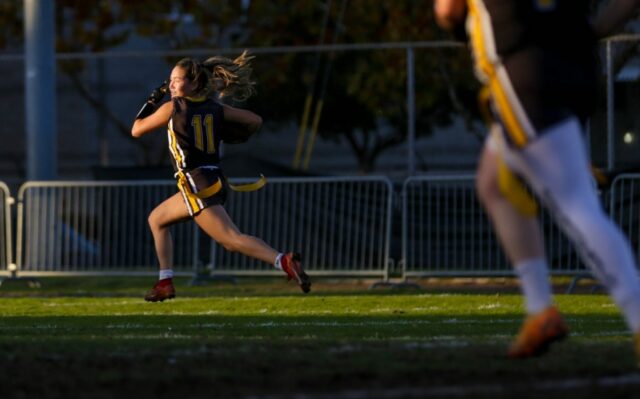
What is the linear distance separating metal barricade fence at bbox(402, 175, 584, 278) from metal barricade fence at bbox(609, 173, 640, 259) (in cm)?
142

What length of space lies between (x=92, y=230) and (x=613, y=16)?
475 inches

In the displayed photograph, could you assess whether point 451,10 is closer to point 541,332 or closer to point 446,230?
point 541,332

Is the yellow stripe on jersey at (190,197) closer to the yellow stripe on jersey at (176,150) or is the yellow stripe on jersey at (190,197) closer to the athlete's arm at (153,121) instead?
the yellow stripe on jersey at (176,150)

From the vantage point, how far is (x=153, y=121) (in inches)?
453

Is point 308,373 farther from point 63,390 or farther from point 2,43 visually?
point 2,43

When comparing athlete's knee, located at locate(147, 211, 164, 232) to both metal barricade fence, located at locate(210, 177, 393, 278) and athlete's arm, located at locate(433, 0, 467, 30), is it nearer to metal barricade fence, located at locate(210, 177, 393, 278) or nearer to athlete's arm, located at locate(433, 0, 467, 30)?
metal barricade fence, located at locate(210, 177, 393, 278)

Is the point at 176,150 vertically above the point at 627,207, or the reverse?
the point at 176,150

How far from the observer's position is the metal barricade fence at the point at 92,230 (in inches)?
667

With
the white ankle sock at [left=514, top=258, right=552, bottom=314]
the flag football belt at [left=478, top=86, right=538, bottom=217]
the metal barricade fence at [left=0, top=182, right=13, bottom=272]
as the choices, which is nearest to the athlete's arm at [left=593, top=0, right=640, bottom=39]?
the flag football belt at [left=478, top=86, right=538, bottom=217]

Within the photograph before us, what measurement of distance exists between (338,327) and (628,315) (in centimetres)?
405

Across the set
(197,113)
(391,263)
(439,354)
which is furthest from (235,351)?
(391,263)

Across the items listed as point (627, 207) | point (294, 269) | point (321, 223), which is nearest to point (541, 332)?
point (294, 269)

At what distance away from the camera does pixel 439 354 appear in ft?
21.8

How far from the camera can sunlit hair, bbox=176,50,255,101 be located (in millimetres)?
11695
